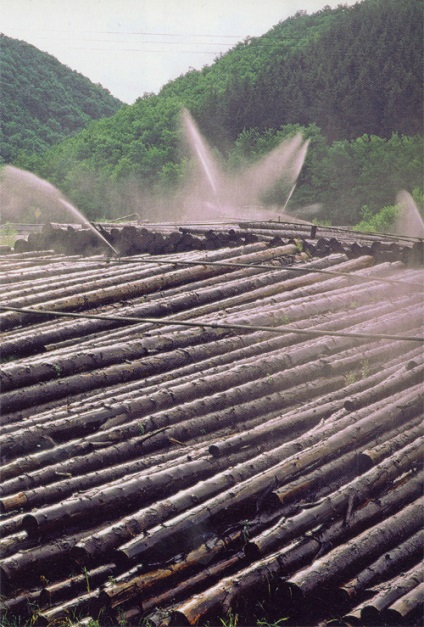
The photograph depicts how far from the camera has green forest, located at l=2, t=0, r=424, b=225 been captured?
5522cm

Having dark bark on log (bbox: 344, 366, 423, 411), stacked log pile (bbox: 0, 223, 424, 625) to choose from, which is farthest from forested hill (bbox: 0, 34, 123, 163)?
dark bark on log (bbox: 344, 366, 423, 411)

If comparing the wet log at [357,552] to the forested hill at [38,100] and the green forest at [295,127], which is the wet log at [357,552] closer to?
the green forest at [295,127]

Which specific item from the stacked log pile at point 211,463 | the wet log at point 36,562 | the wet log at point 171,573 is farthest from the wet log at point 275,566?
the wet log at point 36,562

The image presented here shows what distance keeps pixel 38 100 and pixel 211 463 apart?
60961 millimetres

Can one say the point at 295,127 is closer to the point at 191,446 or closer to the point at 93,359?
the point at 93,359

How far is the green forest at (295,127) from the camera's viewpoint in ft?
181

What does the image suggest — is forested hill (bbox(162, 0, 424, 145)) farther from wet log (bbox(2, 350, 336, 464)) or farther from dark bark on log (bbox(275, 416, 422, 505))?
dark bark on log (bbox(275, 416, 422, 505))

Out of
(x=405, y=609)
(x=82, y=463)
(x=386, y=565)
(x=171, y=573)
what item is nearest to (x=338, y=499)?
(x=386, y=565)

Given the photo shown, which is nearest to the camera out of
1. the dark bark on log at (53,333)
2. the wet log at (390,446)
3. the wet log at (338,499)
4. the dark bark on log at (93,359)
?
the wet log at (338,499)

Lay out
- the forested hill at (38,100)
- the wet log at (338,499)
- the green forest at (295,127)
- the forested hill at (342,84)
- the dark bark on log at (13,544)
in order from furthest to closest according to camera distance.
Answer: the forested hill at (342,84) → the forested hill at (38,100) → the green forest at (295,127) → the dark bark on log at (13,544) → the wet log at (338,499)

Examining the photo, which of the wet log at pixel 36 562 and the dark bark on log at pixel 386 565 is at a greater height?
the wet log at pixel 36 562

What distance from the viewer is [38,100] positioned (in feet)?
205

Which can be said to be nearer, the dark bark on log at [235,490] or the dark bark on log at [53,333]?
the dark bark on log at [235,490]

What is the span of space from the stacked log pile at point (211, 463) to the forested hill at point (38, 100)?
174 ft
